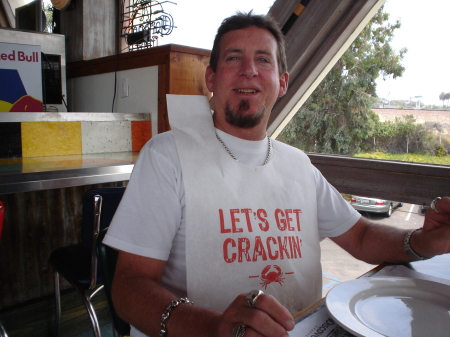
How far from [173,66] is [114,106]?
0.77 metres

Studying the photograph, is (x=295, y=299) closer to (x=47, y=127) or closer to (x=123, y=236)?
(x=123, y=236)

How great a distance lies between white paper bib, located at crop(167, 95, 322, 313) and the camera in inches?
41.4

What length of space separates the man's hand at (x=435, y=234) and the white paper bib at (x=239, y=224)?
289mm

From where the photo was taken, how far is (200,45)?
2721 mm

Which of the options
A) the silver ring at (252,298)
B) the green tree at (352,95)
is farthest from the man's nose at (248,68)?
the green tree at (352,95)

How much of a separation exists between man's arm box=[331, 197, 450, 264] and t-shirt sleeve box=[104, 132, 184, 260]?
1.99 feet

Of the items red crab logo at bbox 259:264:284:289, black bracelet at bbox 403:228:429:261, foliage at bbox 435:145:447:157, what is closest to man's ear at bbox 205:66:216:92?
red crab logo at bbox 259:264:284:289

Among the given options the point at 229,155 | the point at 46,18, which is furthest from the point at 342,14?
the point at 46,18

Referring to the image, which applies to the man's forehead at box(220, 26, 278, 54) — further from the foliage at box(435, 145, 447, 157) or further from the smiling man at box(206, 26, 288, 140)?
the foliage at box(435, 145, 447, 157)

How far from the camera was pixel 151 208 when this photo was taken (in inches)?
39.4

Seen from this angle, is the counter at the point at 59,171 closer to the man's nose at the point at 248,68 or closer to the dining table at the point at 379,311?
the man's nose at the point at 248,68

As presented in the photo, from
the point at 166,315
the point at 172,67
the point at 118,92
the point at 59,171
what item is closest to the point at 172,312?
the point at 166,315

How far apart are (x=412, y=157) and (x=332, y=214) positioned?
0.84 meters

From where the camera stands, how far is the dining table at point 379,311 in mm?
701
